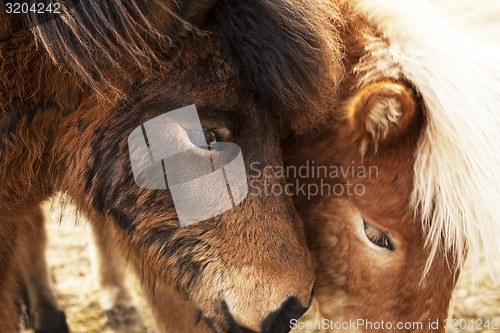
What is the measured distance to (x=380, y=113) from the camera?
147cm

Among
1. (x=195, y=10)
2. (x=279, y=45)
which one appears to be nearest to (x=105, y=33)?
(x=195, y=10)

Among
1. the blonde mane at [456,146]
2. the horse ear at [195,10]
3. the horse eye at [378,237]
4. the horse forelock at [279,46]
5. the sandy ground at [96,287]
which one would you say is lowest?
the sandy ground at [96,287]

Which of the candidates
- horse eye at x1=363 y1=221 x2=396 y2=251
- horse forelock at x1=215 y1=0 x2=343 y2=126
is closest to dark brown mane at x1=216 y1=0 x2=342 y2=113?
horse forelock at x1=215 y1=0 x2=343 y2=126

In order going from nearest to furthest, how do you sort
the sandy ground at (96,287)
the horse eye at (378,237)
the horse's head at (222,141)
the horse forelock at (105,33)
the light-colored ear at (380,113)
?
the horse forelock at (105,33), the horse's head at (222,141), the light-colored ear at (380,113), the horse eye at (378,237), the sandy ground at (96,287)

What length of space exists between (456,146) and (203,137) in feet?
2.74

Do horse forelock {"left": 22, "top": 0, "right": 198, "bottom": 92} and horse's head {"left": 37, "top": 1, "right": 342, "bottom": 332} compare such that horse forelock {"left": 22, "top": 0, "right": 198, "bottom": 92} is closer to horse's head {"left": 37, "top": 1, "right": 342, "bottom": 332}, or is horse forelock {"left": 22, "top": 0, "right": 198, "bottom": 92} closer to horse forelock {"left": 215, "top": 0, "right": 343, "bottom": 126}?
horse's head {"left": 37, "top": 1, "right": 342, "bottom": 332}

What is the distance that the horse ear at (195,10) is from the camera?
1238mm

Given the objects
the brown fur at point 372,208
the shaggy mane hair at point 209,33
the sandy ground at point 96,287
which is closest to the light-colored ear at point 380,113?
the brown fur at point 372,208

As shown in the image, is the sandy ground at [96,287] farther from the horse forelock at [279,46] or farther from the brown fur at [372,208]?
the horse forelock at [279,46]

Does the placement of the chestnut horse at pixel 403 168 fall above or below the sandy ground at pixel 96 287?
above

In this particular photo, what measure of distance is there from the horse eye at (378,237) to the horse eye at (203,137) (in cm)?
69

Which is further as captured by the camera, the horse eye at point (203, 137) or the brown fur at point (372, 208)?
the brown fur at point (372, 208)

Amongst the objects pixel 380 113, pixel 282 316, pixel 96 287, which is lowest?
pixel 96 287

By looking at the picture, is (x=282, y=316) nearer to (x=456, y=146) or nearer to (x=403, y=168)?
(x=403, y=168)
